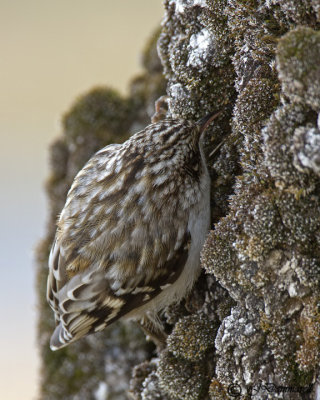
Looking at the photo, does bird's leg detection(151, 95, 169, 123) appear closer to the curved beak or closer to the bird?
the bird

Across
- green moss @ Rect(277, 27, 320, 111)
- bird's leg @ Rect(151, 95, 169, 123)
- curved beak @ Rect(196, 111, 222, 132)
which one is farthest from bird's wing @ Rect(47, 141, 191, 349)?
green moss @ Rect(277, 27, 320, 111)

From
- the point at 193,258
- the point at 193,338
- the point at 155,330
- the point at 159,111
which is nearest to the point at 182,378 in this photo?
the point at 193,338

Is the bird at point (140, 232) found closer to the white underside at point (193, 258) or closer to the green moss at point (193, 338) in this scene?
the white underside at point (193, 258)

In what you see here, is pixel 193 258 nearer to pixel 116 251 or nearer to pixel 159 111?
pixel 116 251

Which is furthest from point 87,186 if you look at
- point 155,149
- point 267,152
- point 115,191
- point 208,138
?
point 267,152

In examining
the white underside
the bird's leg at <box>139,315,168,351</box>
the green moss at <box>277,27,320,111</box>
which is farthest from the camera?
the bird's leg at <box>139,315,168,351</box>
